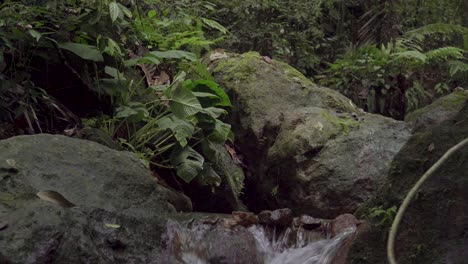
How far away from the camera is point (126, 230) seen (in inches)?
144

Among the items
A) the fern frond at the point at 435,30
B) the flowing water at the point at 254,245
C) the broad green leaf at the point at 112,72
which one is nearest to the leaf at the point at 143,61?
the broad green leaf at the point at 112,72

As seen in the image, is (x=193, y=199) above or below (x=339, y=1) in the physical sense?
below

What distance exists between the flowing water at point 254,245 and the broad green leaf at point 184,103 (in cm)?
116

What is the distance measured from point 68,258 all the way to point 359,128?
3487 millimetres

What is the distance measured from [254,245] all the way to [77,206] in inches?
50.4

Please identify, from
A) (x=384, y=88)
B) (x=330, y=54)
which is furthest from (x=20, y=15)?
(x=330, y=54)

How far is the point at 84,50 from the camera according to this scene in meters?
5.23

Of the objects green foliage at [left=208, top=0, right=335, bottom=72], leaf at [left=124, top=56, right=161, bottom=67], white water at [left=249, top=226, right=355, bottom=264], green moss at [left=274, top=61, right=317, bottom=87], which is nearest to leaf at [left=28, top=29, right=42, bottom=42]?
leaf at [left=124, top=56, right=161, bottom=67]

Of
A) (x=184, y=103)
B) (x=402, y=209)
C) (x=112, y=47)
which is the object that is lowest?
(x=184, y=103)

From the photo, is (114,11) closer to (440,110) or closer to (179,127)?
(179,127)

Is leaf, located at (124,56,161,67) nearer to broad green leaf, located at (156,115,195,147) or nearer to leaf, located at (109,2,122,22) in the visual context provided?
leaf, located at (109,2,122,22)

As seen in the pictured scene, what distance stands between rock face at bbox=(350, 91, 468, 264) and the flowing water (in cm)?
95

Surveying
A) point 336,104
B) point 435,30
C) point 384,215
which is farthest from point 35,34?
point 435,30

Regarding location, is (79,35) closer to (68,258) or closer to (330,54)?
(68,258)
